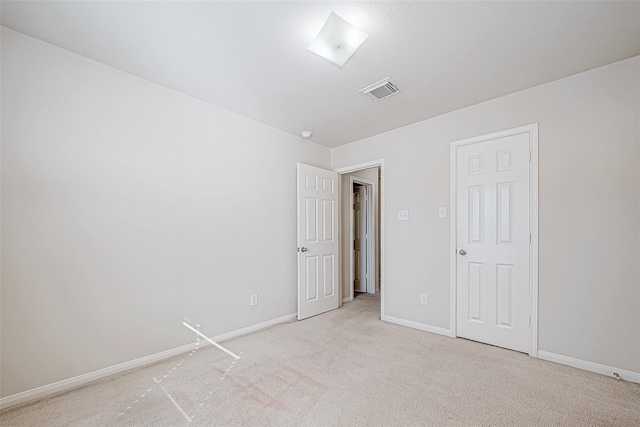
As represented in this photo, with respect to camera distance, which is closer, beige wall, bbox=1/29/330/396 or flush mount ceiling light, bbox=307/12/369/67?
flush mount ceiling light, bbox=307/12/369/67

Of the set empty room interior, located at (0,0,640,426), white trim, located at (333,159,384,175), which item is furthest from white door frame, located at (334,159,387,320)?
empty room interior, located at (0,0,640,426)

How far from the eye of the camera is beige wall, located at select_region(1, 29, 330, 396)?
72.2 inches

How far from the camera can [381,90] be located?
8.16 ft

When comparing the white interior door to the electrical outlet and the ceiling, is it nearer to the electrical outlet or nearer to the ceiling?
the electrical outlet

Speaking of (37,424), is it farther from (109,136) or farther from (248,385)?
(109,136)

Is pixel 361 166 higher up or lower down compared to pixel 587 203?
higher up

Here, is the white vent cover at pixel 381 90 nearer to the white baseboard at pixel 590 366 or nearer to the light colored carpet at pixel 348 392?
the light colored carpet at pixel 348 392

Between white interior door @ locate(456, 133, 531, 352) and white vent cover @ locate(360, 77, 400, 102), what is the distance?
1041mm

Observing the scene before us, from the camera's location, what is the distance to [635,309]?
6.67ft

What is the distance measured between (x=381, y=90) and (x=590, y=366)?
2.80m

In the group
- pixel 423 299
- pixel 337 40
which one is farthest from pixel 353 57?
pixel 423 299

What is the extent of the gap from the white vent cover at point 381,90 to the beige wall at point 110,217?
140 cm

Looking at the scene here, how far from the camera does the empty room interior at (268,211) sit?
5.70ft

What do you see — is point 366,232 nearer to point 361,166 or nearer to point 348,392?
point 361,166
